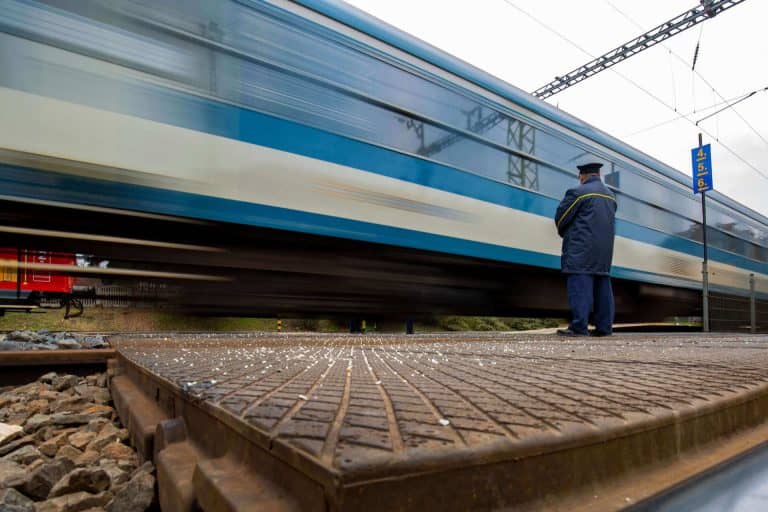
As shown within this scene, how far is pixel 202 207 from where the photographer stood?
10.4ft

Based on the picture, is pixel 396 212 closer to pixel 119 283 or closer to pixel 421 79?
pixel 421 79

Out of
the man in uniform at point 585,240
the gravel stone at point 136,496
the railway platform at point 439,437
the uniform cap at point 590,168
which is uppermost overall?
the uniform cap at point 590,168

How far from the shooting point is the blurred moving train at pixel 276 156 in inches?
109

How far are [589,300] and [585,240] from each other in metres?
0.52

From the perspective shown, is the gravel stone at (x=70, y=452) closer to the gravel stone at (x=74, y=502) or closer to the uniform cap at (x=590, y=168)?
the gravel stone at (x=74, y=502)

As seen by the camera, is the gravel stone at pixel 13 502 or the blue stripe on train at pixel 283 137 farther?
the blue stripe on train at pixel 283 137

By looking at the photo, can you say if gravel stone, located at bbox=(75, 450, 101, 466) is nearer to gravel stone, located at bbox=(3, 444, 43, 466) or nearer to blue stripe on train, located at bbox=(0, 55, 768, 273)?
gravel stone, located at bbox=(3, 444, 43, 466)

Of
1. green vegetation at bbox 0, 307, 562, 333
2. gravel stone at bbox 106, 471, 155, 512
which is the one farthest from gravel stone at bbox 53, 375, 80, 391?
gravel stone at bbox 106, 471, 155, 512

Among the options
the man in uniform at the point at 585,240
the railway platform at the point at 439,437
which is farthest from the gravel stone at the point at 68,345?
the man in uniform at the point at 585,240

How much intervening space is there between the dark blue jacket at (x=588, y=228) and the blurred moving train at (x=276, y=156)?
0.83 m

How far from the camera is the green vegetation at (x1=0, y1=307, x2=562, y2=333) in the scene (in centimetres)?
435

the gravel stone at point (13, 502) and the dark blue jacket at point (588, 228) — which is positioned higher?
the dark blue jacket at point (588, 228)

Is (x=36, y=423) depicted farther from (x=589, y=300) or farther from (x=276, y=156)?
(x=589, y=300)

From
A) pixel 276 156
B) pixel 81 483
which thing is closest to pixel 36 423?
pixel 81 483
